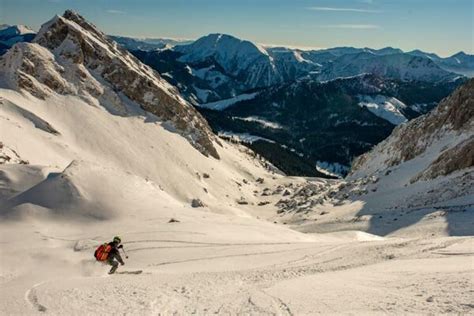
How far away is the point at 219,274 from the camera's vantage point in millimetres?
23250

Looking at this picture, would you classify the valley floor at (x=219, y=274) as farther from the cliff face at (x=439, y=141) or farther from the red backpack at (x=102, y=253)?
the cliff face at (x=439, y=141)

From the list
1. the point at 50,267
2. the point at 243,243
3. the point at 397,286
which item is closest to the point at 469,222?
the point at 243,243

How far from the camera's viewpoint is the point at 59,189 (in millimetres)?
40844

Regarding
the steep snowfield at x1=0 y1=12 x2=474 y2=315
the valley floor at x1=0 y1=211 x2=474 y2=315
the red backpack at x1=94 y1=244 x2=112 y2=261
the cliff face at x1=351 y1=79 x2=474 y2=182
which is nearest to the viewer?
the valley floor at x1=0 y1=211 x2=474 y2=315

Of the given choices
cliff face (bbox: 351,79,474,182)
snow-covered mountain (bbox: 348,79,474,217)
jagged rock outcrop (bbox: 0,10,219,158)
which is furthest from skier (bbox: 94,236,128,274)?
jagged rock outcrop (bbox: 0,10,219,158)

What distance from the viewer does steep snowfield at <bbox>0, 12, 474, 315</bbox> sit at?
17891 mm

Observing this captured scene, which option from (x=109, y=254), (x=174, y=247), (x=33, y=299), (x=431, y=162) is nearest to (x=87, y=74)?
(x=431, y=162)

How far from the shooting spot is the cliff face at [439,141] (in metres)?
60.6

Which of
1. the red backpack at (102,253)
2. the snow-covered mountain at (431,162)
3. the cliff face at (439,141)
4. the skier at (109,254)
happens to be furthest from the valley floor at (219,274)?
the cliff face at (439,141)

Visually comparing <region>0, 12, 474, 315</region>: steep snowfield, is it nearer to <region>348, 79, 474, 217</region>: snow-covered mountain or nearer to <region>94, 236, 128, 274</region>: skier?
<region>94, 236, 128, 274</region>: skier

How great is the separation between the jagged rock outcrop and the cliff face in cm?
4819

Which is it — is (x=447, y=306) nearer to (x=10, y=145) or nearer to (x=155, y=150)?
(x=10, y=145)

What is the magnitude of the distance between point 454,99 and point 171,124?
67099 millimetres

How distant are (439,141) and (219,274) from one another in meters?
70.6
